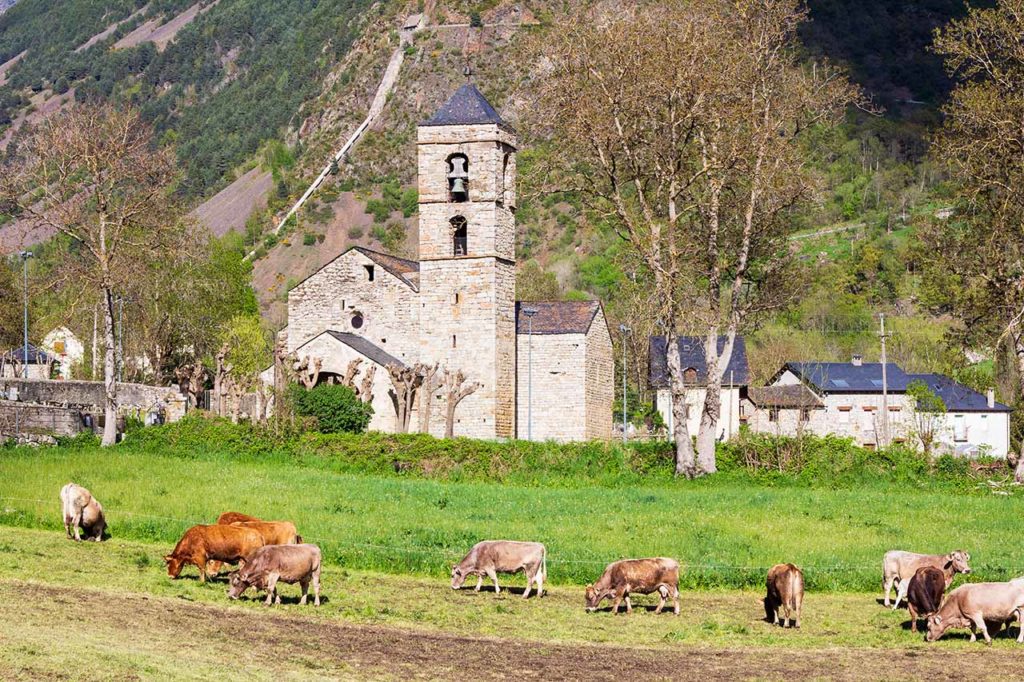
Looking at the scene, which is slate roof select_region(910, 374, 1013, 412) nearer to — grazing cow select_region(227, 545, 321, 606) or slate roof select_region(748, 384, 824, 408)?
slate roof select_region(748, 384, 824, 408)

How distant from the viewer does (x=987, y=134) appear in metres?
50.5

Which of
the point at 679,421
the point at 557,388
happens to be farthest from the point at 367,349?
the point at 679,421

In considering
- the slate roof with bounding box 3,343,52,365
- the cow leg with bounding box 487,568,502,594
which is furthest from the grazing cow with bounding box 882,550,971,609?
the slate roof with bounding box 3,343,52,365

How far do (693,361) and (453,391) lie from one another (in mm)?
31455

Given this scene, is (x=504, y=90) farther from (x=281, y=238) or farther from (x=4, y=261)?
(x=4, y=261)

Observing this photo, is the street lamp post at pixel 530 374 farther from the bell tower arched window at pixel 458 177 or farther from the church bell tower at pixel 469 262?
the bell tower arched window at pixel 458 177

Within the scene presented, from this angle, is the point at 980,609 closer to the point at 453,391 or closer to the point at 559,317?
the point at 453,391

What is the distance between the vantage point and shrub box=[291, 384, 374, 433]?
205 feet

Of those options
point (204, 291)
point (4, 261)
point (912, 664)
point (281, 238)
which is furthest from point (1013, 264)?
point (281, 238)

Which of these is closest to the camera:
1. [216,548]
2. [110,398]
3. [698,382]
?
[216,548]

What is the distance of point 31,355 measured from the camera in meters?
107

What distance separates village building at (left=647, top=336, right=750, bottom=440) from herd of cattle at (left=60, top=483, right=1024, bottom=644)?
5456cm

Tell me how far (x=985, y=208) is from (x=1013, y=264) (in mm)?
2103

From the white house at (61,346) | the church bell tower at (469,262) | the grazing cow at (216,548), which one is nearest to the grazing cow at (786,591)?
the grazing cow at (216,548)
